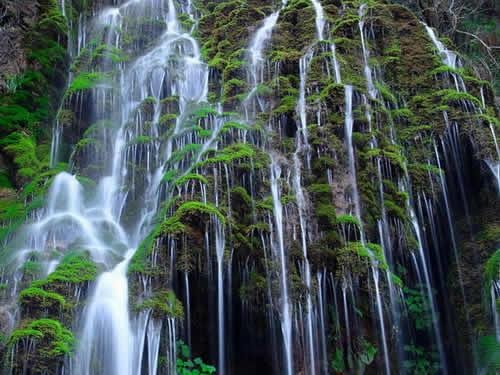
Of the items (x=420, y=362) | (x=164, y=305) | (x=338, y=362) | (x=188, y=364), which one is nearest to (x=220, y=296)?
(x=164, y=305)

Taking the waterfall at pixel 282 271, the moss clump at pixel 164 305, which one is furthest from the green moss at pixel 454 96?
the moss clump at pixel 164 305

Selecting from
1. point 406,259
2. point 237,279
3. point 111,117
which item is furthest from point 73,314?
point 111,117

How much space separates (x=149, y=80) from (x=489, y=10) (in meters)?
15.4

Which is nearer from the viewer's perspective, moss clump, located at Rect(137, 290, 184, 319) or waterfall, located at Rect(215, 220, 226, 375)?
Result: moss clump, located at Rect(137, 290, 184, 319)

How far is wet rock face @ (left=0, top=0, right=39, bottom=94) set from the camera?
1659 centimetres

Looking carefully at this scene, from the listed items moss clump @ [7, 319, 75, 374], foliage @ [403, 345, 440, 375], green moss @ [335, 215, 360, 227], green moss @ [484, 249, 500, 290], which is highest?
green moss @ [335, 215, 360, 227]

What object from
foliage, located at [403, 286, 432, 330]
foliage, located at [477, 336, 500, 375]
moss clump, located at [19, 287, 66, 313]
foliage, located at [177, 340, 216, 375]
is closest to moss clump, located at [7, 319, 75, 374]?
moss clump, located at [19, 287, 66, 313]

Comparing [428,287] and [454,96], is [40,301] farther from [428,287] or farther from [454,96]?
[454,96]

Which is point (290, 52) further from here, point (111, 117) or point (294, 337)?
point (294, 337)

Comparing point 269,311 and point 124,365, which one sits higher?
point 269,311

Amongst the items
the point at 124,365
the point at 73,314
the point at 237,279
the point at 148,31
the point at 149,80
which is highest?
the point at 148,31

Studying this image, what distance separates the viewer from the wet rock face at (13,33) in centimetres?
1659

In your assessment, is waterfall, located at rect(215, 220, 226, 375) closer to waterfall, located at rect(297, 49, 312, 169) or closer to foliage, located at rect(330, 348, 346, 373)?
foliage, located at rect(330, 348, 346, 373)

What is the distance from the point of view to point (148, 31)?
18.5 m
